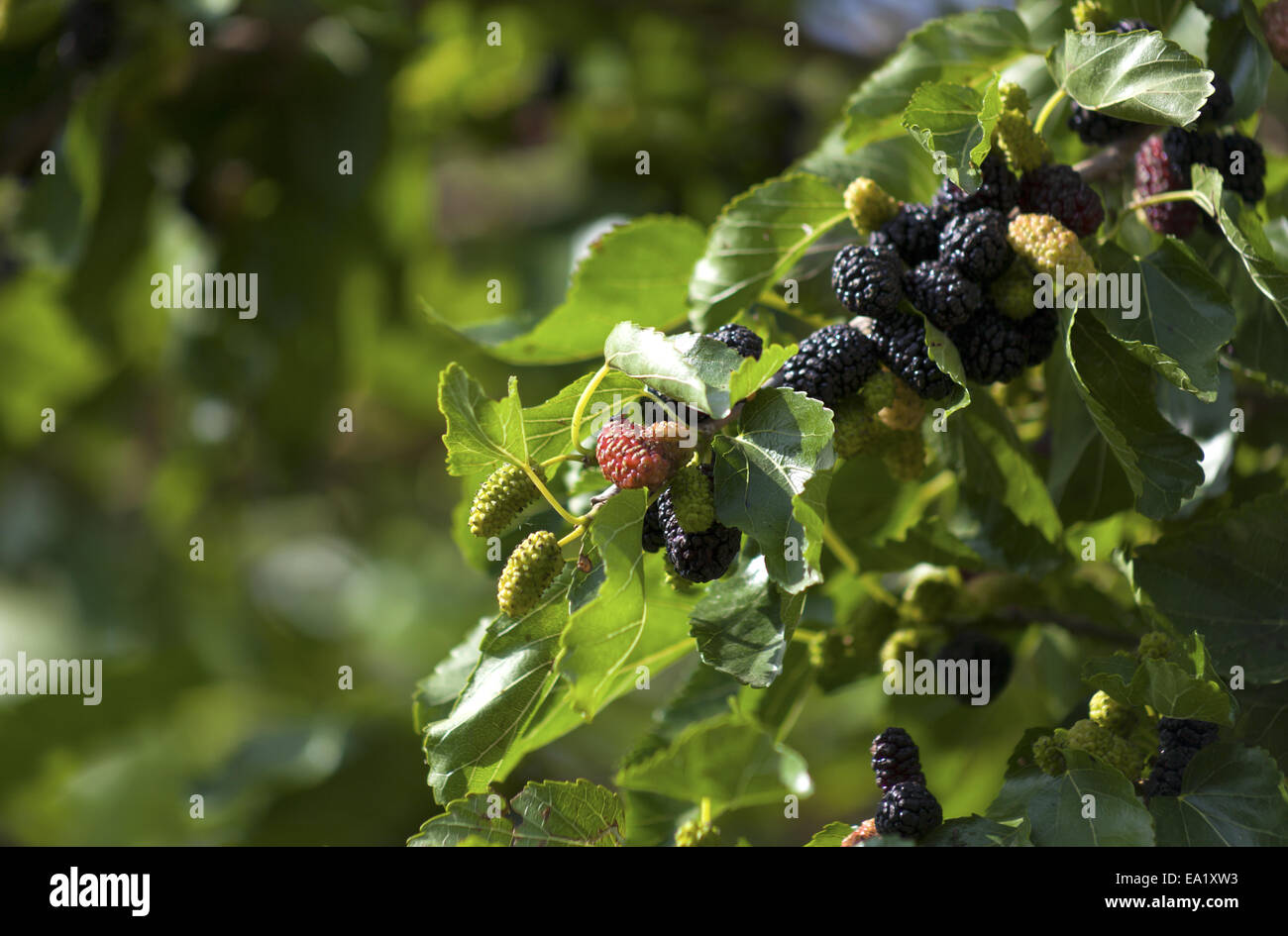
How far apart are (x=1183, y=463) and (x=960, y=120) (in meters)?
0.29

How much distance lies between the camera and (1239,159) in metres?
0.91

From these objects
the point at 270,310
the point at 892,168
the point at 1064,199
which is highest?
the point at 270,310

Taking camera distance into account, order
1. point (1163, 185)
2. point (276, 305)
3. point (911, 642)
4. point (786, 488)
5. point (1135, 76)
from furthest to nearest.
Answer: point (276, 305), point (911, 642), point (1163, 185), point (1135, 76), point (786, 488)

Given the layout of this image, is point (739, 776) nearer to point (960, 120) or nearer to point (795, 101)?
point (960, 120)

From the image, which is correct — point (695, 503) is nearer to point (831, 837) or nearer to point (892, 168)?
point (831, 837)

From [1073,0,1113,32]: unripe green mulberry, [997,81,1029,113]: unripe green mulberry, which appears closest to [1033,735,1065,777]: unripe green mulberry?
[997,81,1029,113]: unripe green mulberry

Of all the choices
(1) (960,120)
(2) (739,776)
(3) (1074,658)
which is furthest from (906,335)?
(3) (1074,658)

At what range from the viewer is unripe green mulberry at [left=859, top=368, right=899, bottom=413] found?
80 cm

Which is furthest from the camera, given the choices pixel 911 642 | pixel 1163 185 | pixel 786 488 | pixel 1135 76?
pixel 911 642

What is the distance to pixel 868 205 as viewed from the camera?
89 cm

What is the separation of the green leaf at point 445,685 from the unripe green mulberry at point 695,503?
0.25m

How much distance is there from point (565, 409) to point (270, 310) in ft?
4.52

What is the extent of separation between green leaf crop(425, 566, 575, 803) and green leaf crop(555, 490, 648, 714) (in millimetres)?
38

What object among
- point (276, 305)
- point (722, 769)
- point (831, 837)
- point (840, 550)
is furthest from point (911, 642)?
point (276, 305)
